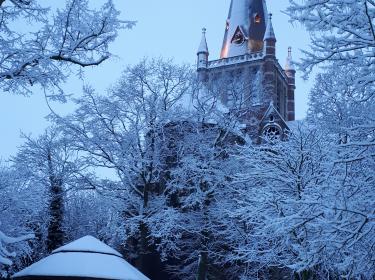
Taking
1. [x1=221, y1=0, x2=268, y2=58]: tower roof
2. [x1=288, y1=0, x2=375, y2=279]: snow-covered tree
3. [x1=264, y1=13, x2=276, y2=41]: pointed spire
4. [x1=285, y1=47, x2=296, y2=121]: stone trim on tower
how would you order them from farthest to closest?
[x1=221, y1=0, x2=268, y2=58]: tower roof, [x1=285, y1=47, x2=296, y2=121]: stone trim on tower, [x1=264, y1=13, x2=276, y2=41]: pointed spire, [x1=288, y1=0, x2=375, y2=279]: snow-covered tree

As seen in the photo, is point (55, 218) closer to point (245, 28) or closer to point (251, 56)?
point (251, 56)

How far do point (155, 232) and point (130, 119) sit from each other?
529cm

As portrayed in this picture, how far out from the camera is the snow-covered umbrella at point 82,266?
1098cm

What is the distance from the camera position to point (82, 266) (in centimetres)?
1118

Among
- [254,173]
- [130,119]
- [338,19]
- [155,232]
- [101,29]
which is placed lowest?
[155,232]

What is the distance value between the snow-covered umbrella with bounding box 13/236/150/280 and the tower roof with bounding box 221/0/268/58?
40.9 m

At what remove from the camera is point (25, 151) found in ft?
88.1

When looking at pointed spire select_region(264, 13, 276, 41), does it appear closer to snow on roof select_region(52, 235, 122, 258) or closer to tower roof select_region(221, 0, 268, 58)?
tower roof select_region(221, 0, 268, 58)

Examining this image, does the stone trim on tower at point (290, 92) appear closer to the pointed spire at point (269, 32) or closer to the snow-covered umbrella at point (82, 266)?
the pointed spire at point (269, 32)

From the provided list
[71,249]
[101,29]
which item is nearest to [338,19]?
[101,29]

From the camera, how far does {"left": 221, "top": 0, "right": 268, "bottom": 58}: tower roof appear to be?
168 feet

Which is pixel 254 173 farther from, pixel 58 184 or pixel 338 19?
pixel 58 184

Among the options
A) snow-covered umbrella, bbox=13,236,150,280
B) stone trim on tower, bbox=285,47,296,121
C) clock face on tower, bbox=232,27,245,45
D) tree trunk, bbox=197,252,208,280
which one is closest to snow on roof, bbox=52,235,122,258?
snow-covered umbrella, bbox=13,236,150,280

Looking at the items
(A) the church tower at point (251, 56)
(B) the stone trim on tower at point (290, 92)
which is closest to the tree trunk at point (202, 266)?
(A) the church tower at point (251, 56)
